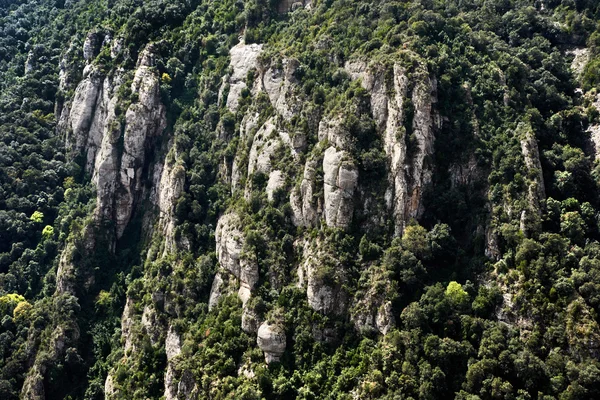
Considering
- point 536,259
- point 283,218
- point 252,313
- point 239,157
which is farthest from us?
point 239,157

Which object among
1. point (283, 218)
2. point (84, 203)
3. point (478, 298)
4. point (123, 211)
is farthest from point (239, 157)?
point (478, 298)

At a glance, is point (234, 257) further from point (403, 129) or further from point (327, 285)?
point (403, 129)

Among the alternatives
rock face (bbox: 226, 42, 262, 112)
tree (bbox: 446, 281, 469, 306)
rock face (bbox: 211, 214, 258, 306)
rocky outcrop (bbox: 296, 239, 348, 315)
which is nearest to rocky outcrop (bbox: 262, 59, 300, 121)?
rock face (bbox: 226, 42, 262, 112)

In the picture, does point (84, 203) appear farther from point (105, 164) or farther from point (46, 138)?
point (46, 138)

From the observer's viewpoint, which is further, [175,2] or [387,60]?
[175,2]

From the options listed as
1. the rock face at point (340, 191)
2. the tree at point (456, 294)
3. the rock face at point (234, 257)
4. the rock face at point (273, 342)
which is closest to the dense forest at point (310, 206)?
the tree at point (456, 294)

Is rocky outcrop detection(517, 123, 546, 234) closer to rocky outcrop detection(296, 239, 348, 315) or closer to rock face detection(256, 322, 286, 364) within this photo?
rocky outcrop detection(296, 239, 348, 315)

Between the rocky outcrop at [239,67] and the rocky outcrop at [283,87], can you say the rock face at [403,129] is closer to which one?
the rocky outcrop at [283,87]
